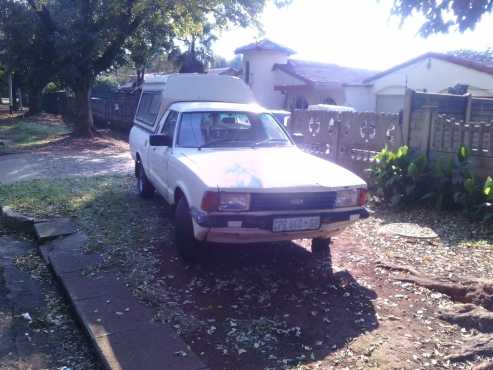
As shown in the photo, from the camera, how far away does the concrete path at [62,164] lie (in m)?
11.3

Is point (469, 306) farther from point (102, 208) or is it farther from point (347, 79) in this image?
point (347, 79)

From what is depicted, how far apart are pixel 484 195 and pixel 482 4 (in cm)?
369

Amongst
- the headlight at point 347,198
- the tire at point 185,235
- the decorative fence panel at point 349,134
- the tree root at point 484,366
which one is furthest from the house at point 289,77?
the tree root at point 484,366

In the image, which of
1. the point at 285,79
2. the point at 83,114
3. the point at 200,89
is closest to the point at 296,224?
the point at 200,89

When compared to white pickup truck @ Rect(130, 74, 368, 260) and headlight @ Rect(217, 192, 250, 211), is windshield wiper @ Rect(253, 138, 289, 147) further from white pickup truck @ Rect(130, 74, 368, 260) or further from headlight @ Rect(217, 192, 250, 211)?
headlight @ Rect(217, 192, 250, 211)

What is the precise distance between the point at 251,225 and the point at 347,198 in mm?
1054

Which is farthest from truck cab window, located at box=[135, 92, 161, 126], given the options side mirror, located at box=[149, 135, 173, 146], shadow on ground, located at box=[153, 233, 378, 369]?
shadow on ground, located at box=[153, 233, 378, 369]

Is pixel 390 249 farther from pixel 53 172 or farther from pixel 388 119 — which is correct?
pixel 53 172

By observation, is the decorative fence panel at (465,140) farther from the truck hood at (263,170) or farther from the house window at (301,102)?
the house window at (301,102)

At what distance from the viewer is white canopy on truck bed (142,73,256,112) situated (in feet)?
25.4

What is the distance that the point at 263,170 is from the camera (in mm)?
5059

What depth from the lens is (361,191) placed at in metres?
5.07

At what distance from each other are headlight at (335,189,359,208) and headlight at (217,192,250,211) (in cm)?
93

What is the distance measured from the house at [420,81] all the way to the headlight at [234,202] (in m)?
15.3
